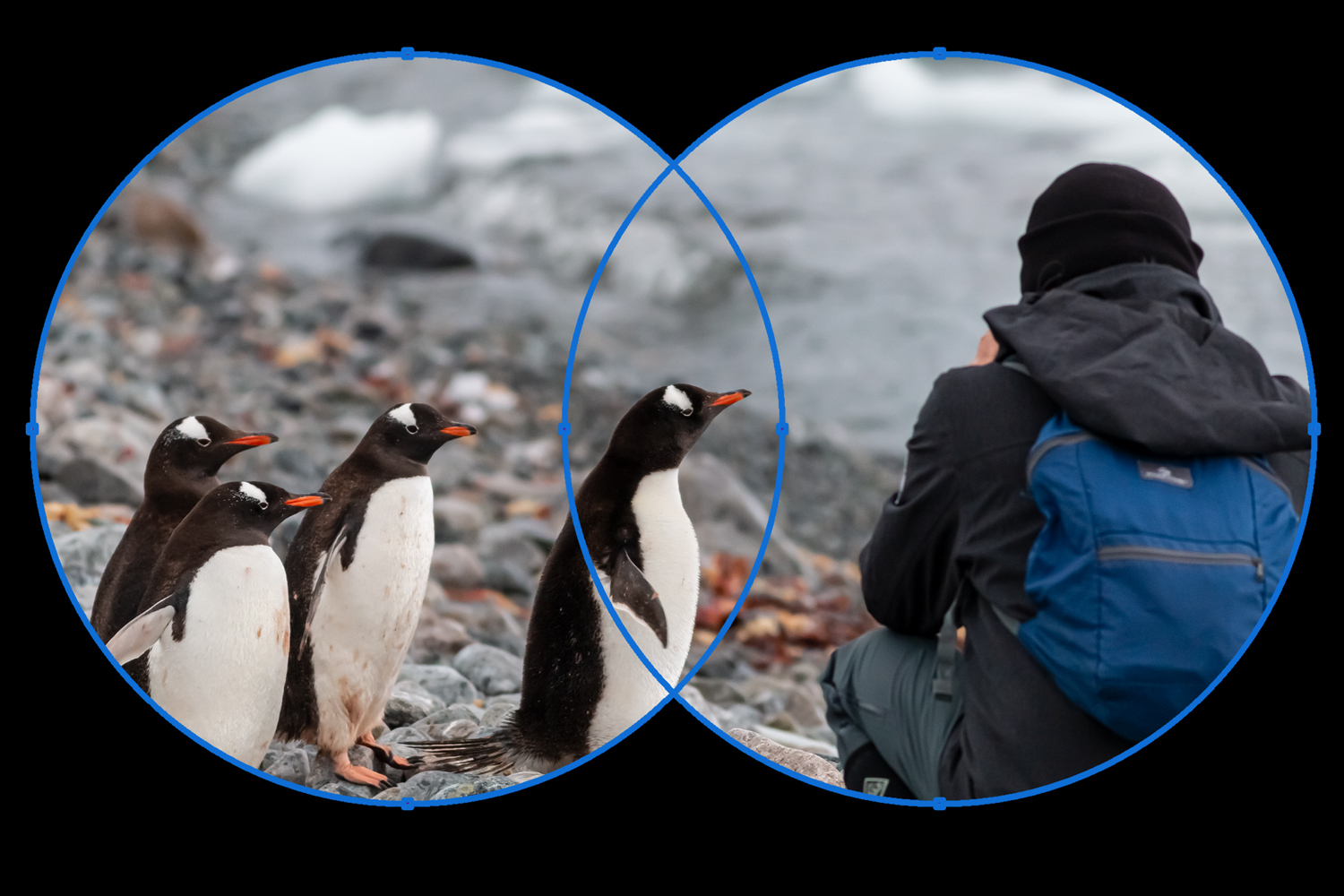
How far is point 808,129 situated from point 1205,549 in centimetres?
155

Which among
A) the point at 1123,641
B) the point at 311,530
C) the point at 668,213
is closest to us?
the point at 1123,641

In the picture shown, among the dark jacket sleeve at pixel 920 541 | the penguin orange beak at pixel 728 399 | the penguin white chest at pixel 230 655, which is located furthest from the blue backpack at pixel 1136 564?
the penguin white chest at pixel 230 655

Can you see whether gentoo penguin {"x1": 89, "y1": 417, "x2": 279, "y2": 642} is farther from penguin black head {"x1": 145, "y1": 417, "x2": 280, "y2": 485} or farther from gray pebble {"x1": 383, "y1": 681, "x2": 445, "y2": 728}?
gray pebble {"x1": 383, "y1": 681, "x2": 445, "y2": 728}

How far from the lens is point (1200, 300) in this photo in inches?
67.0

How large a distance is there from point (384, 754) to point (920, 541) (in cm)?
102

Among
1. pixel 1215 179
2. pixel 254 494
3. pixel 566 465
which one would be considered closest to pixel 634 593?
pixel 566 465

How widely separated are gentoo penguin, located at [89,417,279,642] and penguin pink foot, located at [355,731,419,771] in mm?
441

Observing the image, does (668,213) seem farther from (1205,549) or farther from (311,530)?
(1205,549)

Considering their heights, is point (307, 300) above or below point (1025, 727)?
above

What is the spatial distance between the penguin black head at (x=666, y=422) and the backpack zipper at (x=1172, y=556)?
0.71m

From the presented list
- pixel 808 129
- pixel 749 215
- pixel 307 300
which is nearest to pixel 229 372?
pixel 307 300

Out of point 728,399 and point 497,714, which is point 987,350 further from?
point 497,714

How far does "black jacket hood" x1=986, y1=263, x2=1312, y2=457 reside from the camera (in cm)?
157

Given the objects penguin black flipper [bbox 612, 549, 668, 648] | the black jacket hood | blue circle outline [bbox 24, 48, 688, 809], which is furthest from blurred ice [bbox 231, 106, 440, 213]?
the black jacket hood
